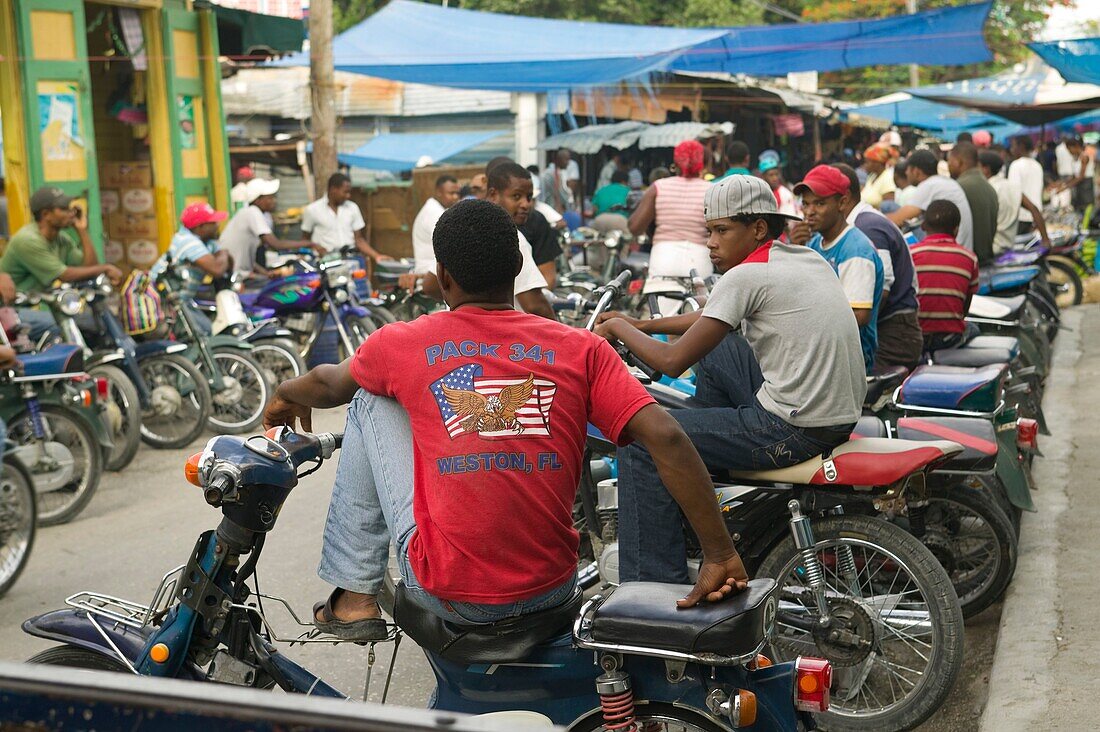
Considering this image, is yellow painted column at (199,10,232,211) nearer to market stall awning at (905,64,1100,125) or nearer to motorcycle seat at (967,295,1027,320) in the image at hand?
motorcycle seat at (967,295,1027,320)

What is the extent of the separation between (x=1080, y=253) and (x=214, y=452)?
15.4 metres

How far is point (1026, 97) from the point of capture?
19.5 metres

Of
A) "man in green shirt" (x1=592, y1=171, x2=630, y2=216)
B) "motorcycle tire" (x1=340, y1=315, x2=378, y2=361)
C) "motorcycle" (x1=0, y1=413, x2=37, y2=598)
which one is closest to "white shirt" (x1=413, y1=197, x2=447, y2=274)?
"motorcycle tire" (x1=340, y1=315, x2=378, y2=361)

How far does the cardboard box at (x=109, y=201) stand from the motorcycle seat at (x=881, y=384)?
10.9 meters

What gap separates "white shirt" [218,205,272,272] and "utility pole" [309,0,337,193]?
288 cm

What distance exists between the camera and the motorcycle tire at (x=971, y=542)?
16.2 feet

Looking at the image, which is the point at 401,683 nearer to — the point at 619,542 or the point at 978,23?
the point at 619,542

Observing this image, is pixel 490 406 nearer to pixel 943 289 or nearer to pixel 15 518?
pixel 15 518

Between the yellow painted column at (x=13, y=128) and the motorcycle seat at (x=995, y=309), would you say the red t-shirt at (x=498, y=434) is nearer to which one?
the motorcycle seat at (x=995, y=309)

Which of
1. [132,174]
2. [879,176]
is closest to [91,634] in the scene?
[132,174]

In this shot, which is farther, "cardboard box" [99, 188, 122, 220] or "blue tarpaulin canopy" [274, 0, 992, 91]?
"blue tarpaulin canopy" [274, 0, 992, 91]

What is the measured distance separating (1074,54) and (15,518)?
11219 mm

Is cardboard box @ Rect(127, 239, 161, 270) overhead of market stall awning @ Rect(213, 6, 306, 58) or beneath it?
beneath

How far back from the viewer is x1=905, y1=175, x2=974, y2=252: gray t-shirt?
32.2 feet
